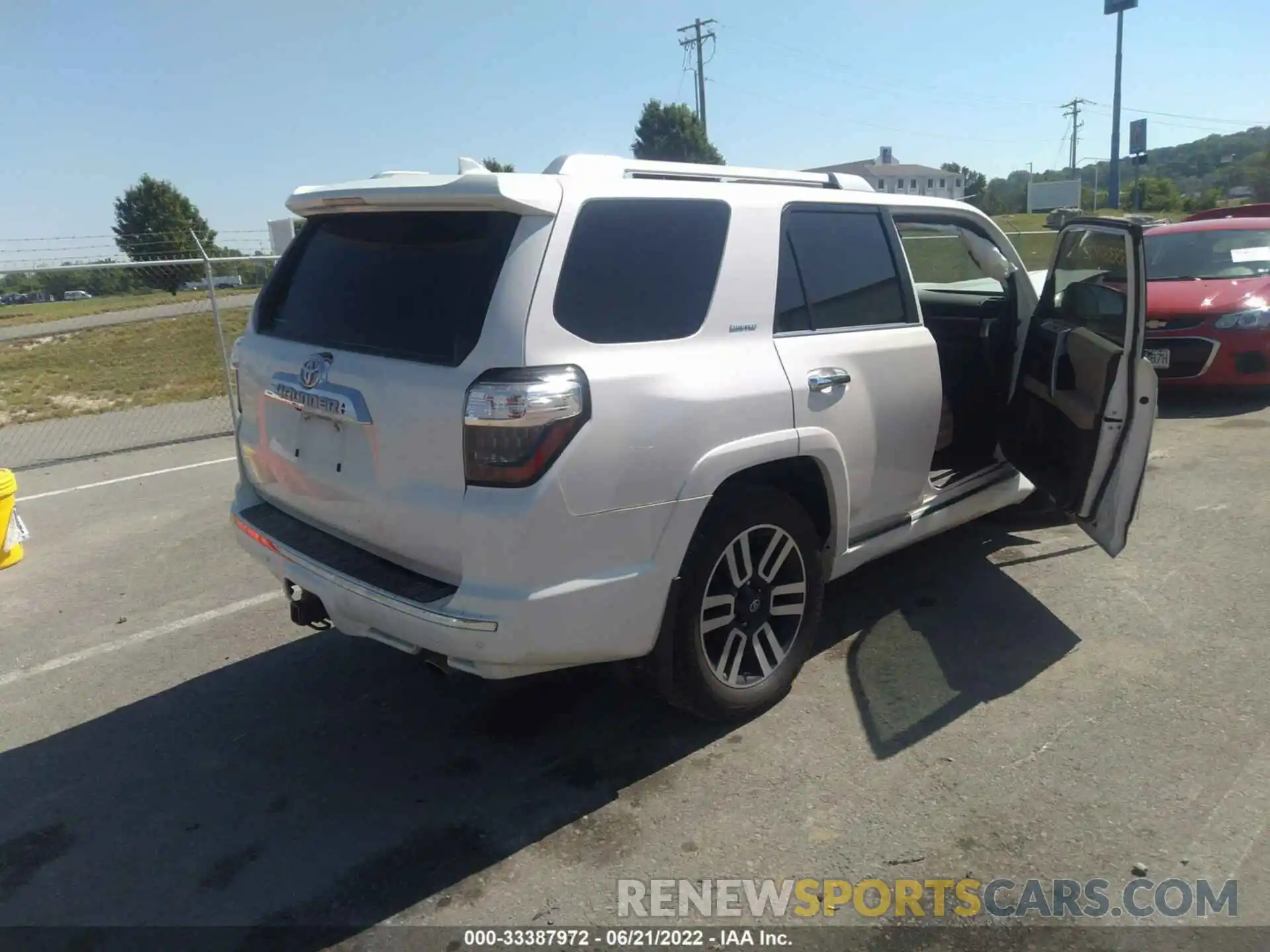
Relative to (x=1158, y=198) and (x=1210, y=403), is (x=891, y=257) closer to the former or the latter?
(x=1210, y=403)

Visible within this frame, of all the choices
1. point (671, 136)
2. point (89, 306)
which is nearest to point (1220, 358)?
point (89, 306)

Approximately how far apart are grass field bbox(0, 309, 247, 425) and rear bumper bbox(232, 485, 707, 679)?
998 centimetres

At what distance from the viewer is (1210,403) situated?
347 inches

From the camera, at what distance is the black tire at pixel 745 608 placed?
3.18 meters

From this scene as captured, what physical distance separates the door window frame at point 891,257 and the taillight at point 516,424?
51.1 inches

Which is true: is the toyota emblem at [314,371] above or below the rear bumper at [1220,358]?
above

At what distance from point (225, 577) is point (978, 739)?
416cm

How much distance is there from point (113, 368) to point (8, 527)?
10.0 metres

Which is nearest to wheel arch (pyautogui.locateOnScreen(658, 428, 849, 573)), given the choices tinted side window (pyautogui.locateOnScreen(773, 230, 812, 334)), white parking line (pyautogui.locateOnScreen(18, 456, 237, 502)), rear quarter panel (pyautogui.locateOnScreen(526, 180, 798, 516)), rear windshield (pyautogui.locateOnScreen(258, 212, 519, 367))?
rear quarter panel (pyautogui.locateOnScreen(526, 180, 798, 516))

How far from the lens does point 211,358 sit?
50.4ft

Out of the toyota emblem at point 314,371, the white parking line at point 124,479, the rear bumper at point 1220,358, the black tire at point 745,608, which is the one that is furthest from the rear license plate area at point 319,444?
the rear bumper at point 1220,358

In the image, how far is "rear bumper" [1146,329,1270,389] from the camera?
8.23 meters

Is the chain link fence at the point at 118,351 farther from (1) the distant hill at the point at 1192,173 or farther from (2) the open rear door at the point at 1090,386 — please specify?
(1) the distant hill at the point at 1192,173

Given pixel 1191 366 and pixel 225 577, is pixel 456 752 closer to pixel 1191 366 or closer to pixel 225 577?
pixel 225 577
